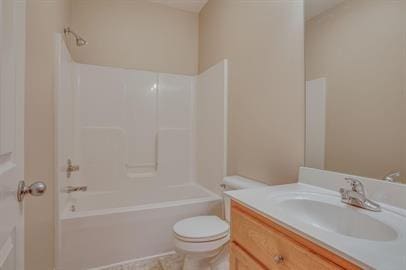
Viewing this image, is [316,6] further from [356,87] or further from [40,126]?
[40,126]

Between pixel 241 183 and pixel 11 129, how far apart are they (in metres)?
1.44

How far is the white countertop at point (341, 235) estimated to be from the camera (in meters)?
0.53

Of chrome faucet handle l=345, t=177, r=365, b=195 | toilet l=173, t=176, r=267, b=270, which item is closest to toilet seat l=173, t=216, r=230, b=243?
toilet l=173, t=176, r=267, b=270

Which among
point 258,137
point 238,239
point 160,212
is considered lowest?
point 160,212

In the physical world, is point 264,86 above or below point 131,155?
above

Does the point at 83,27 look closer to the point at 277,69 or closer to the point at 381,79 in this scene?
the point at 277,69

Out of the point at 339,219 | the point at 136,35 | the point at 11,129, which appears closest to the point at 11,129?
the point at 11,129

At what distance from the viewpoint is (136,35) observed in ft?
8.52

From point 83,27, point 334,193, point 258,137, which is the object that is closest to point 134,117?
point 83,27

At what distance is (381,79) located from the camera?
0.97 meters

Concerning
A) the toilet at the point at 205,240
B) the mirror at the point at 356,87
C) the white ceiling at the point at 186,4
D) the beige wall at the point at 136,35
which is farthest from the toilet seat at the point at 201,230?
the white ceiling at the point at 186,4

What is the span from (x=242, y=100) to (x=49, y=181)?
1626 mm

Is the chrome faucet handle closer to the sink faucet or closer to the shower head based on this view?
the sink faucet

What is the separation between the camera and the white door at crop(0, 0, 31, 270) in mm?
553
